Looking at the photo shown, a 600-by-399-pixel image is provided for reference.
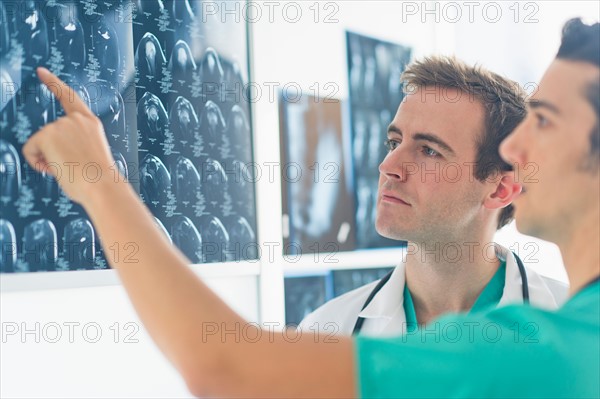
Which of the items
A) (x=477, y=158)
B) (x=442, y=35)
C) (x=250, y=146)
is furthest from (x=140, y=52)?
(x=442, y=35)

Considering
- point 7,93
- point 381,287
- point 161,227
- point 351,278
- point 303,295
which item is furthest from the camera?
point 351,278

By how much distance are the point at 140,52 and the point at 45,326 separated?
0.47 m

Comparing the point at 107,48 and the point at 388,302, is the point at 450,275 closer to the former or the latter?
the point at 388,302

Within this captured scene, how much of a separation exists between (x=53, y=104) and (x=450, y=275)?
725mm

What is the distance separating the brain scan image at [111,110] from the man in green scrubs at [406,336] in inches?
→ 16.0

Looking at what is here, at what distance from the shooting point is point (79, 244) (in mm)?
1041

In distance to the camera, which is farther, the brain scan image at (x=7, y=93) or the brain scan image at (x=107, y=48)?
the brain scan image at (x=107, y=48)

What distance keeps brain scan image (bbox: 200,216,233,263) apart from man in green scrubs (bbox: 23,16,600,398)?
0.60m

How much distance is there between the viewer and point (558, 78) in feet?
2.21

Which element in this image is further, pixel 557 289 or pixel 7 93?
pixel 557 289

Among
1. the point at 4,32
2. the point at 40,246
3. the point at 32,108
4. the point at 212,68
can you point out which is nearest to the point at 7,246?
the point at 40,246

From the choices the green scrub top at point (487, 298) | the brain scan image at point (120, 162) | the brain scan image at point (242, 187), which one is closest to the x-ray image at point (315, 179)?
the brain scan image at point (242, 187)

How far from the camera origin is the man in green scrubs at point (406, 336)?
0.59m

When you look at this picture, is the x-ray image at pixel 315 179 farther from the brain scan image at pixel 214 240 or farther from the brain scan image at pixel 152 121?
the brain scan image at pixel 152 121
